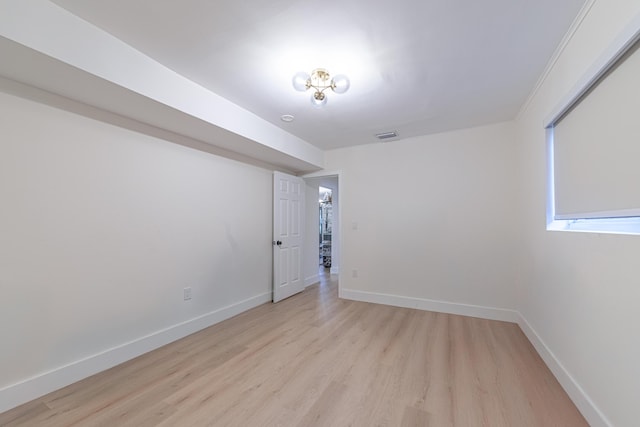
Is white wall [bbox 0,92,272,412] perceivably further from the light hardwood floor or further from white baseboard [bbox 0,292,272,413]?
the light hardwood floor

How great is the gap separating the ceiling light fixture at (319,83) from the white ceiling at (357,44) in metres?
0.08

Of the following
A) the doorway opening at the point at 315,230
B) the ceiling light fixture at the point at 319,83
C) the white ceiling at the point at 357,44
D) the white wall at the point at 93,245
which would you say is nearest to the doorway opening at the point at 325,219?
the doorway opening at the point at 315,230

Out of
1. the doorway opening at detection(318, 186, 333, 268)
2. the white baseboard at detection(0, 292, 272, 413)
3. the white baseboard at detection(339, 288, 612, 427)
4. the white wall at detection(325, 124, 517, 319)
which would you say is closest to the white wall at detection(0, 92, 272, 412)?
the white baseboard at detection(0, 292, 272, 413)

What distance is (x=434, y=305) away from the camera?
11.8 ft

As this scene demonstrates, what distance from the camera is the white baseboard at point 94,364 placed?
5.68 feet

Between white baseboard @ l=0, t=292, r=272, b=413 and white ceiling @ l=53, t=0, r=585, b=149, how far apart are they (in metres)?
2.47

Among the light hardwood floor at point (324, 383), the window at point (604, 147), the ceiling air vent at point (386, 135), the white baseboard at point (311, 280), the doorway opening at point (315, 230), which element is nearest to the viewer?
the window at point (604, 147)

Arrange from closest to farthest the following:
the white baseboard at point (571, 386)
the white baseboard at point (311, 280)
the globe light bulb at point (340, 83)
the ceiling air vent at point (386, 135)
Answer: the white baseboard at point (571, 386) < the globe light bulb at point (340, 83) < the ceiling air vent at point (386, 135) < the white baseboard at point (311, 280)

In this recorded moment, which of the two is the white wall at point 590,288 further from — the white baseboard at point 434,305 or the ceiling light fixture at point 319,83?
the ceiling light fixture at point 319,83

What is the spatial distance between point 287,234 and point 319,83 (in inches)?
106

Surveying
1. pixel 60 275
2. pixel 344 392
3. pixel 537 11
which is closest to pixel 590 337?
pixel 344 392

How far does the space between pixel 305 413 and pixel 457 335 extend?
1.97 metres

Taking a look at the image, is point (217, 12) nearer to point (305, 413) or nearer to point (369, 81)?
point (369, 81)

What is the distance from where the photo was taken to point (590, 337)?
1546 millimetres
